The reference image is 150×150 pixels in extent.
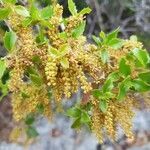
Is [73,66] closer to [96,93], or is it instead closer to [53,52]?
[53,52]

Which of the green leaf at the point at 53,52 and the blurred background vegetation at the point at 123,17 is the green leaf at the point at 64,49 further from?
the blurred background vegetation at the point at 123,17

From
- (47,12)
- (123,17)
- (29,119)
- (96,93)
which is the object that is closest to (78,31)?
(47,12)

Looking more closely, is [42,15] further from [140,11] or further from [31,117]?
[140,11]

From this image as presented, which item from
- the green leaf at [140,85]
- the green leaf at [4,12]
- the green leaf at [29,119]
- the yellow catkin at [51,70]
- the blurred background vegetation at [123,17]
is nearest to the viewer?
the yellow catkin at [51,70]

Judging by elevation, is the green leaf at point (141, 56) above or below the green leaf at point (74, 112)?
above

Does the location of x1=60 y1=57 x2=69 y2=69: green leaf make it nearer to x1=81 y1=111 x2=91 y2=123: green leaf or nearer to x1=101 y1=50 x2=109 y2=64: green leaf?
x1=101 y1=50 x2=109 y2=64: green leaf

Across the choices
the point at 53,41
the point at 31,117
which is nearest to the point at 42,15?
the point at 53,41

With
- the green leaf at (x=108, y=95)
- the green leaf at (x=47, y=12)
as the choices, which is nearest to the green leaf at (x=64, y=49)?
the green leaf at (x=47, y=12)

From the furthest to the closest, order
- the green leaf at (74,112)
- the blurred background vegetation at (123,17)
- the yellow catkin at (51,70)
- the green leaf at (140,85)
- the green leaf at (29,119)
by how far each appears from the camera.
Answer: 1. the blurred background vegetation at (123,17)
2. the green leaf at (29,119)
3. the green leaf at (74,112)
4. the green leaf at (140,85)
5. the yellow catkin at (51,70)
